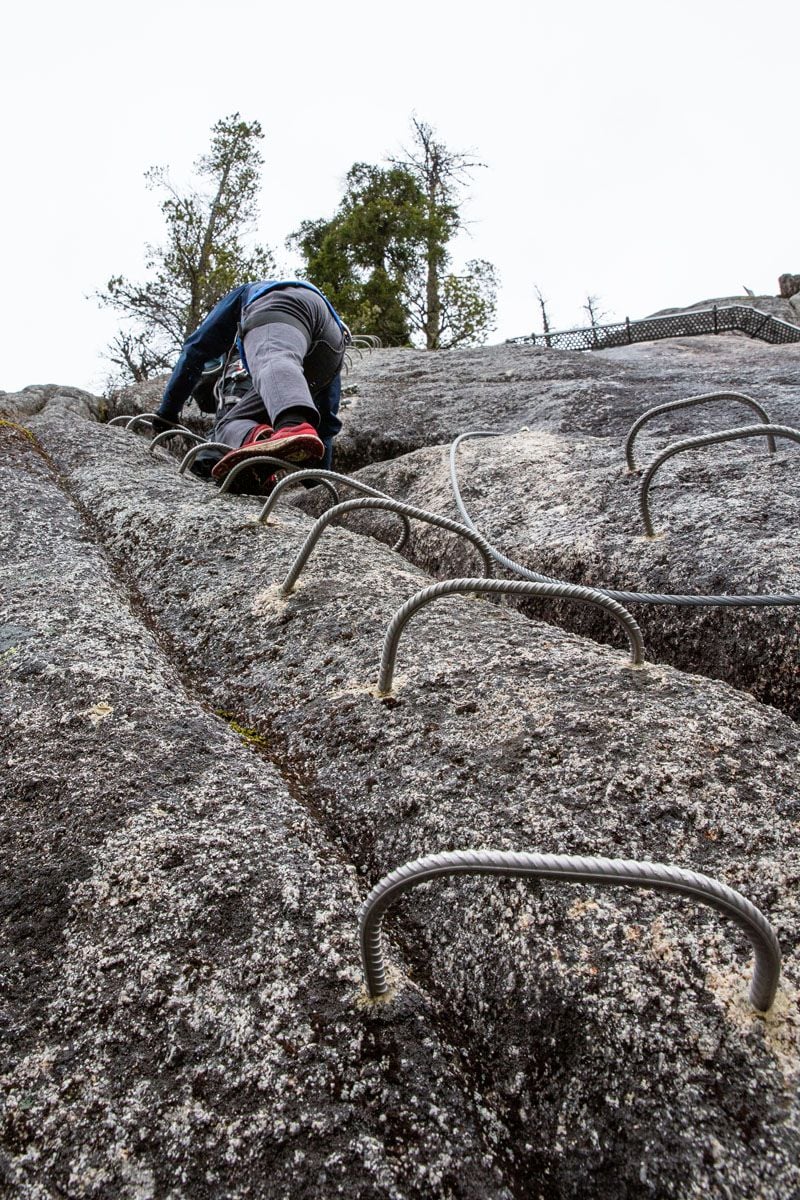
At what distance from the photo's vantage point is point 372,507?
2.54m

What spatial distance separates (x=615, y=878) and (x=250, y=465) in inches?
138

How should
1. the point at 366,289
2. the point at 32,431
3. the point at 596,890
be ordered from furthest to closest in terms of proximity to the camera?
the point at 366,289 → the point at 32,431 → the point at 596,890

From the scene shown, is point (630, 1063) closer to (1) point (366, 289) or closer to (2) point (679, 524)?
(2) point (679, 524)

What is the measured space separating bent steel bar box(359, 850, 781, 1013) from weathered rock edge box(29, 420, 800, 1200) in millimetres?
127


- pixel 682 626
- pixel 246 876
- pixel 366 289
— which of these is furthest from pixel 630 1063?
pixel 366 289

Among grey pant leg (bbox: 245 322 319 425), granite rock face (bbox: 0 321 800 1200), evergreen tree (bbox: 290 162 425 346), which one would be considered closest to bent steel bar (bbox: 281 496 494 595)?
granite rock face (bbox: 0 321 800 1200)

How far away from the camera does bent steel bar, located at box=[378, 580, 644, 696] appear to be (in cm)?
180

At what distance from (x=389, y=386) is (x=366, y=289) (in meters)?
13.7

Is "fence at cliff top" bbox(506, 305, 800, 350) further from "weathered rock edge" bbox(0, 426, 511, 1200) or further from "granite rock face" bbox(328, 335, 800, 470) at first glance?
"weathered rock edge" bbox(0, 426, 511, 1200)

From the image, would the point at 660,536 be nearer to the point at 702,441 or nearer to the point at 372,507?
the point at 702,441

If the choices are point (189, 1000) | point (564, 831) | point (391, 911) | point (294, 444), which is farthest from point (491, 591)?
point (294, 444)

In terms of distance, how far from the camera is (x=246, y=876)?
159cm

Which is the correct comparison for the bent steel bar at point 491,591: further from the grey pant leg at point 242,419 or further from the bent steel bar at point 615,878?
the grey pant leg at point 242,419

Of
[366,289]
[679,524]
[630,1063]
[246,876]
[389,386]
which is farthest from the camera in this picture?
[366,289]
